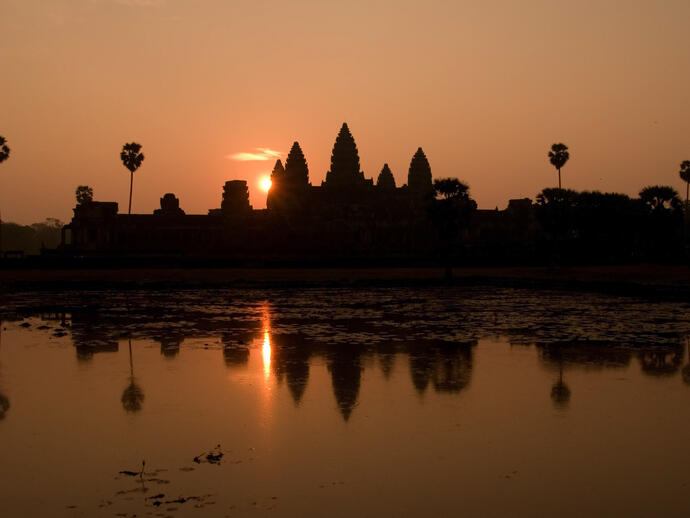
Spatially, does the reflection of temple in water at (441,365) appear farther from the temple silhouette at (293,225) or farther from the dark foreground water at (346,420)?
the temple silhouette at (293,225)

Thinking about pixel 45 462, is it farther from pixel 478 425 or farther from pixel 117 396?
pixel 478 425

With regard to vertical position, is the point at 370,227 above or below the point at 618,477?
above

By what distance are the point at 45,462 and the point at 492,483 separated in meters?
4.32

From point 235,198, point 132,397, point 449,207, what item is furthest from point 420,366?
point 235,198

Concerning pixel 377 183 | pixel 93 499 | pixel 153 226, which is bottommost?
pixel 93 499

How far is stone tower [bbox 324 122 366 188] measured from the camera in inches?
4702

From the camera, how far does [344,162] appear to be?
395 ft

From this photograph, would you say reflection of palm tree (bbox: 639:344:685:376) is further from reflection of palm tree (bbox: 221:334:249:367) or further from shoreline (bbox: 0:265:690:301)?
shoreline (bbox: 0:265:690:301)

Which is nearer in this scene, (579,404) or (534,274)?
(579,404)

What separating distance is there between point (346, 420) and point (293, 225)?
74608 millimetres

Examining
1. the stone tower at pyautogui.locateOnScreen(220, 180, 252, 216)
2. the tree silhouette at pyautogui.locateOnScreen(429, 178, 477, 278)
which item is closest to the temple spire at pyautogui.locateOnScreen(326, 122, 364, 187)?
the stone tower at pyautogui.locateOnScreen(220, 180, 252, 216)

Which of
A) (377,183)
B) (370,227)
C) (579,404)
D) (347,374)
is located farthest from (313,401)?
(377,183)

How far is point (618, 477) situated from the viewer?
301 inches

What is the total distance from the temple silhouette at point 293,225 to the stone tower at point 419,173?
915cm
